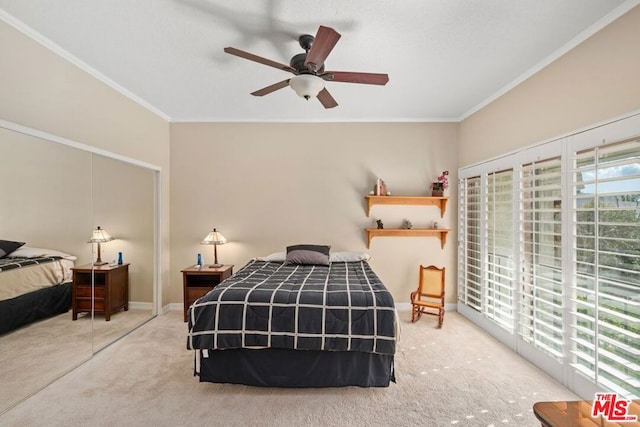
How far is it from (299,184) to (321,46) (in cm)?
259

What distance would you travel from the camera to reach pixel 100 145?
120 inches

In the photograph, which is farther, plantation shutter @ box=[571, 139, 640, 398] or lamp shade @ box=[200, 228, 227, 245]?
lamp shade @ box=[200, 228, 227, 245]

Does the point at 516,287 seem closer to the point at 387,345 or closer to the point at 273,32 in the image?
the point at 387,345

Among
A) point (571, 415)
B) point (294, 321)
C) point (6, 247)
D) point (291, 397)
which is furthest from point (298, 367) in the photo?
point (6, 247)

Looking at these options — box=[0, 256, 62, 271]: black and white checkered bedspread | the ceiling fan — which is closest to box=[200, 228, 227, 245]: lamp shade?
box=[0, 256, 62, 271]: black and white checkered bedspread

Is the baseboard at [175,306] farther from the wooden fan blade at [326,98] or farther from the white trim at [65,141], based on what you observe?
the wooden fan blade at [326,98]

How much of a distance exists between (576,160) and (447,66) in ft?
4.52

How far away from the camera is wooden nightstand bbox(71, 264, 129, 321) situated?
9.11ft

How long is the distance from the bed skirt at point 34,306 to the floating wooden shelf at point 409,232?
136 inches

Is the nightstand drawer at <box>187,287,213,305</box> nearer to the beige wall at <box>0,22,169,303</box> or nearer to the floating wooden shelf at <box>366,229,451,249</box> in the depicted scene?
the beige wall at <box>0,22,169,303</box>

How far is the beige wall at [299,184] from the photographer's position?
4.34 meters

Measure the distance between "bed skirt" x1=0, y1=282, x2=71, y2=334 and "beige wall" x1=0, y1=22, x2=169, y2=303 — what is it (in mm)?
1386

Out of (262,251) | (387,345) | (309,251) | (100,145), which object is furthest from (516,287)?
(100,145)

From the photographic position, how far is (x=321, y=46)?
1.87 metres
